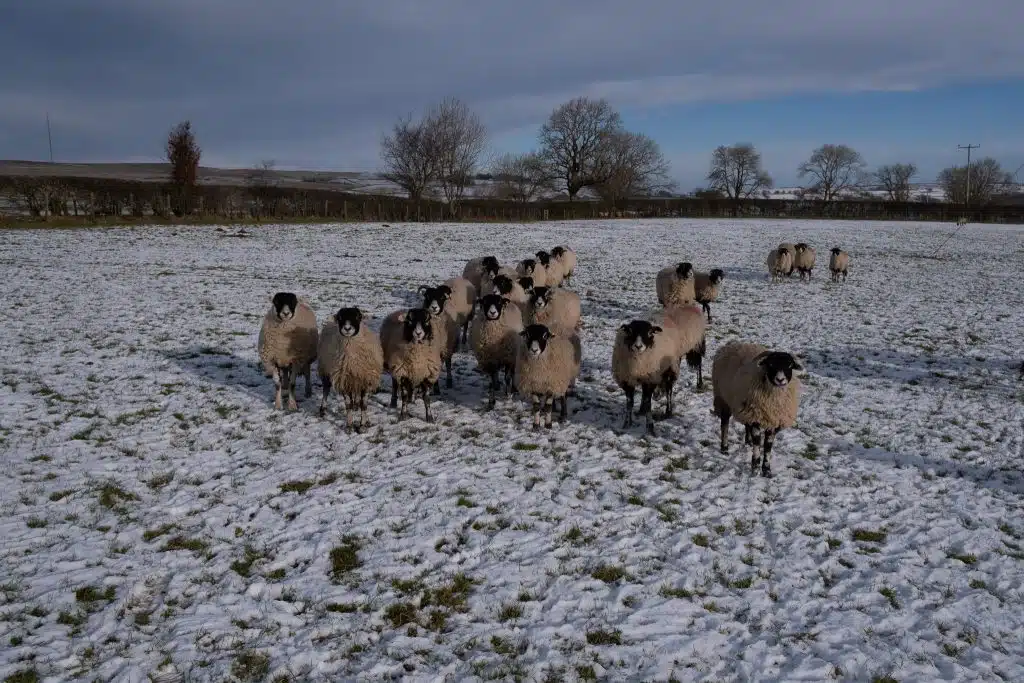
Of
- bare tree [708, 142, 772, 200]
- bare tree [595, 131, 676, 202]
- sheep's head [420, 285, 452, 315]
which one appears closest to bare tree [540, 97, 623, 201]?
bare tree [595, 131, 676, 202]

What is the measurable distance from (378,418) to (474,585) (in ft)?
13.1

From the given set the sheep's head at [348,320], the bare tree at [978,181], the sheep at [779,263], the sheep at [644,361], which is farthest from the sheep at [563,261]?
the bare tree at [978,181]

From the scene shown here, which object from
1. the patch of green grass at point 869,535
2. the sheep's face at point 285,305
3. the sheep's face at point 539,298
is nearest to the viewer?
the patch of green grass at point 869,535

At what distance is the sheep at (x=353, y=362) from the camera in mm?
8203

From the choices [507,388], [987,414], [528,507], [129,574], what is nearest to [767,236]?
[987,414]

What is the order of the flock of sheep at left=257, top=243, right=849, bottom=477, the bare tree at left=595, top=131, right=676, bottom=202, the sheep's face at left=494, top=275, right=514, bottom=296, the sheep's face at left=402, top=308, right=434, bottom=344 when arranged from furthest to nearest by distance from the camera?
the bare tree at left=595, top=131, right=676, bottom=202 < the sheep's face at left=494, top=275, right=514, bottom=296 < the sheep's face at left=402, top=308, right=434, bottom=344 < the flock of sheep at left=257, top=243, right=849, bottom=477

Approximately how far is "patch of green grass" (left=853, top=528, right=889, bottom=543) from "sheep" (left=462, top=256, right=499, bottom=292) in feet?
33.2

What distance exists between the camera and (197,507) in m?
6.06

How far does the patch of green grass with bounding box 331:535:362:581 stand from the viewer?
514 centimetres

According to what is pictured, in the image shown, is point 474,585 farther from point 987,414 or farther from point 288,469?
point 987,414

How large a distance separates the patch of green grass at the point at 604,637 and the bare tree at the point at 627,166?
6731 centimetres

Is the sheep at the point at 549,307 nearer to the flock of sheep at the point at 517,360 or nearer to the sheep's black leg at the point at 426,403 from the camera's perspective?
the flock of sheep at the point at 517,360

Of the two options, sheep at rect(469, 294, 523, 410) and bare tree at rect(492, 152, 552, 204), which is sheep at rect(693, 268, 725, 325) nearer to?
sheep at rect(469, 294, 523, 410)

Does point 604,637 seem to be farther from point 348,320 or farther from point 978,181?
point 978,181
